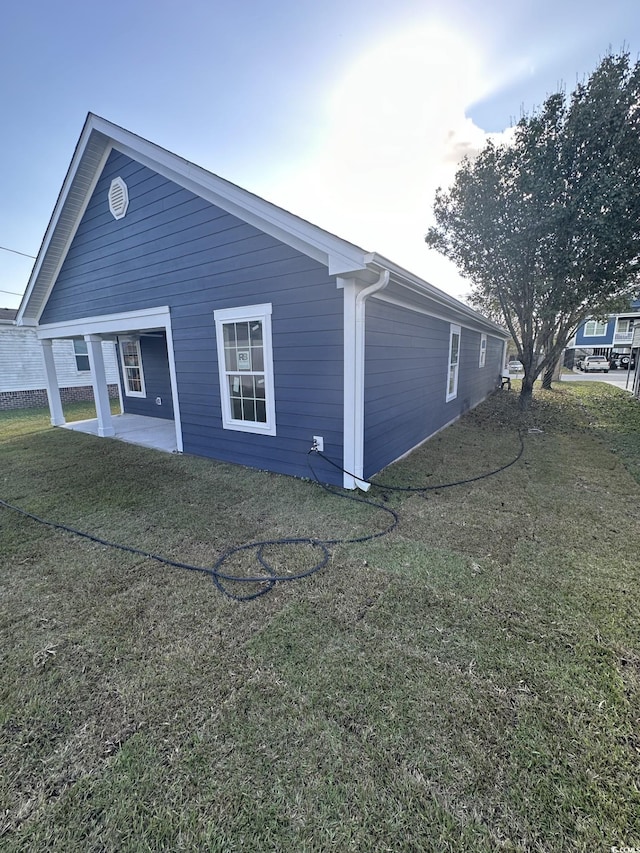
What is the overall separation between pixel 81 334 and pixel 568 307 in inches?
461

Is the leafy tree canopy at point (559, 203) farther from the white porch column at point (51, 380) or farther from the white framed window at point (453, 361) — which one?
the white porch column at point (51, 380)

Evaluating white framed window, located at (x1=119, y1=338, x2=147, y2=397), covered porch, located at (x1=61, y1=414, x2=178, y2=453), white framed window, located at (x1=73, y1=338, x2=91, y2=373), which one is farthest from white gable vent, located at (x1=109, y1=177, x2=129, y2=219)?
white framed window, located at (x1=73, y1=338, x2=91, y2=373)

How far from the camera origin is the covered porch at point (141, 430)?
7.08m

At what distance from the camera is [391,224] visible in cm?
1041

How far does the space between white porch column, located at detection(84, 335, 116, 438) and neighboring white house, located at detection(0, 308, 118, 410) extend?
5.09 m

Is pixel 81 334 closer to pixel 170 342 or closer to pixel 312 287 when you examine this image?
pixel 170 342

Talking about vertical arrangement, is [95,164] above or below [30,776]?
above

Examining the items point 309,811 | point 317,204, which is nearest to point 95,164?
point 317,204

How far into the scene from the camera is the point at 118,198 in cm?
618

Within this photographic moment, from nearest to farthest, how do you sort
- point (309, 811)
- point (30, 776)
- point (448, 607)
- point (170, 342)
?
point (309, 811) → point (30, 776) → point (448, 607) → point (170, 342)

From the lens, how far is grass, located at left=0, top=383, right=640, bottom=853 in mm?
1345

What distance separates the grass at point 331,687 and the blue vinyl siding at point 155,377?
5585 millimetres

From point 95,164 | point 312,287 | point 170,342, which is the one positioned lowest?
point 170,342

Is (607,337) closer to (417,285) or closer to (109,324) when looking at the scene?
(417,285)
